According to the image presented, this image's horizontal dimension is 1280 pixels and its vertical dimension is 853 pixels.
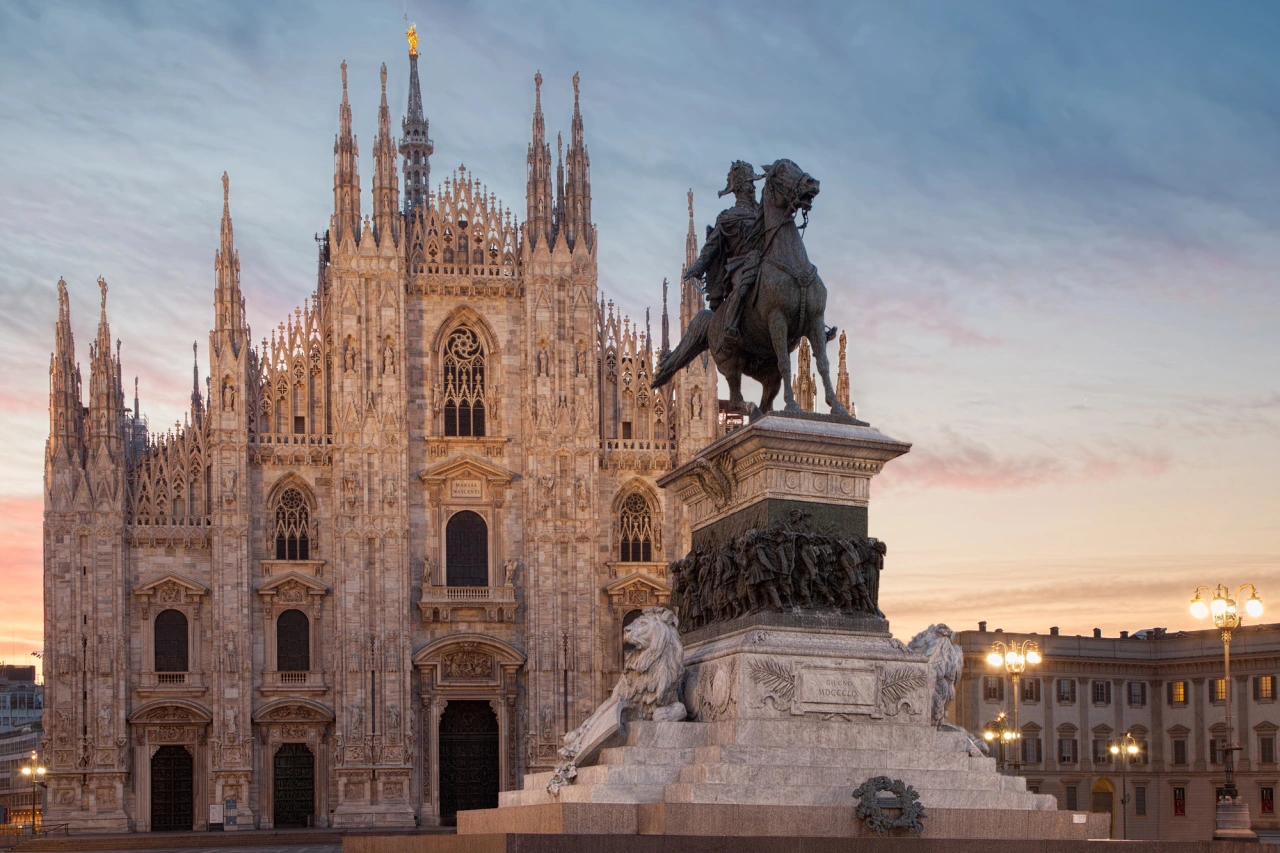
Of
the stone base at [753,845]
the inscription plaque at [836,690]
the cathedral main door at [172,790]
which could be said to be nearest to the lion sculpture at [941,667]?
the inscription plaque at [836,690]

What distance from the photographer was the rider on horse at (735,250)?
47.0ft

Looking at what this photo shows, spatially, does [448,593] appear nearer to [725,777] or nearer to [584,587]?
[584,587]

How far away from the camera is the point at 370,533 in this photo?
48500 millimetres

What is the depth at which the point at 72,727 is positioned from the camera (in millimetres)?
47125

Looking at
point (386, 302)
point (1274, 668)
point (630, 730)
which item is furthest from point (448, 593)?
point (630, 730)

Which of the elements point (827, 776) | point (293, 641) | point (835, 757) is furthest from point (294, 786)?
point (827, 776)

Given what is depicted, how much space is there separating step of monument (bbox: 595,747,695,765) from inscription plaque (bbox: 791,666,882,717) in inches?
32.0

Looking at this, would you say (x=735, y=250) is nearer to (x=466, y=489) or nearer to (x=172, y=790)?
(x=466, y=489)

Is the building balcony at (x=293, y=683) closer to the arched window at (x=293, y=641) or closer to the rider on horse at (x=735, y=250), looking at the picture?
the arched window at (x=293, y=641)

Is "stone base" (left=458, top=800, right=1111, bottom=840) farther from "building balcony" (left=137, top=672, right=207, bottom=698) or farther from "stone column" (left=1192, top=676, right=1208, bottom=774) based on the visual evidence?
"stone column" (left=1192, top=676, right=1208, bottom=774)

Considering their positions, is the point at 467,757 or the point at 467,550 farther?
the point at 467,550

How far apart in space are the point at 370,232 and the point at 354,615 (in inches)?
407

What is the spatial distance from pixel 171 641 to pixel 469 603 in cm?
787

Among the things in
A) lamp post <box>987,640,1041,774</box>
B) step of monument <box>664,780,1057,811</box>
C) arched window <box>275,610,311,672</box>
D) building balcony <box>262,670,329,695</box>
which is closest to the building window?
building balcony <box>262,670,329,695</box>
